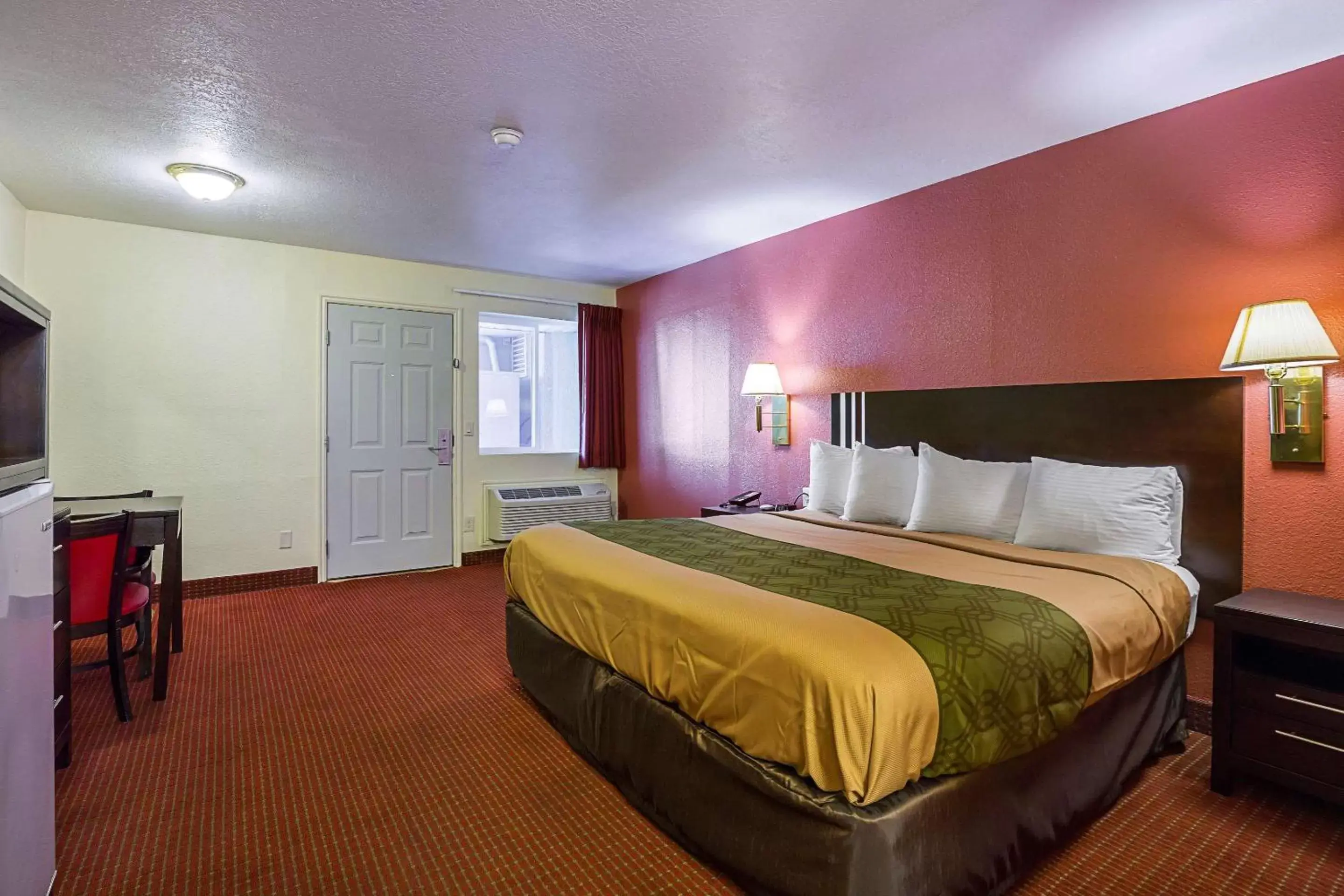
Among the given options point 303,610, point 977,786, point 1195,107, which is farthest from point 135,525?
point 1195,107

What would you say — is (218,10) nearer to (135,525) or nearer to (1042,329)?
(135,525)

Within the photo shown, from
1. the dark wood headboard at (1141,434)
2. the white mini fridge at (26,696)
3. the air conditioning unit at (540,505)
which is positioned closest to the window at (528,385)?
the air conditioning unit at (540,505)

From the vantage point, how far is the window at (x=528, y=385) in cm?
584

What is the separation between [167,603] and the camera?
2.81m

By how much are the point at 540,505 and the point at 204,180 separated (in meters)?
3.09

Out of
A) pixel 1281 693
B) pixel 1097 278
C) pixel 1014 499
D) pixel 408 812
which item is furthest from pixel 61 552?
pixel 1097 278

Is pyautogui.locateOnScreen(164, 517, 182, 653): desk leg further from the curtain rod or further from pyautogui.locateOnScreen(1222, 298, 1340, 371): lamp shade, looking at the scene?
pyautogui.locateOnScreen(1222, 298, 1340, 371): lamp shade

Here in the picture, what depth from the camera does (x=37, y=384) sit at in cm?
180

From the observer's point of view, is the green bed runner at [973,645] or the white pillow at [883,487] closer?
the green bed runner at [973,645]

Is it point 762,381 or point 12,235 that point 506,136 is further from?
point 12,235

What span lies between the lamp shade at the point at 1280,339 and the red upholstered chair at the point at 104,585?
3919mm

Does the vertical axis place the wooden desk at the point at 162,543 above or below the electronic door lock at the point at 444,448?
below

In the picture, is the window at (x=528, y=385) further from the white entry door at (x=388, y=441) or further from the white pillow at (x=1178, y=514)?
the white pillow at (x=1178, y=514)

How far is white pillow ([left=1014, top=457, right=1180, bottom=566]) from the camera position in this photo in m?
2.41
